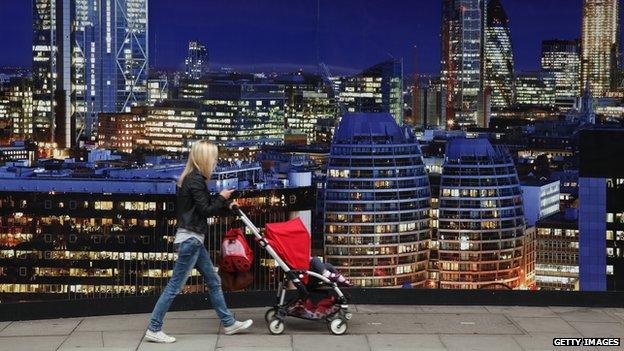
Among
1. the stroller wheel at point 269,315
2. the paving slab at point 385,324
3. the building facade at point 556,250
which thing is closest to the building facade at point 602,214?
the building facade at point 556,250

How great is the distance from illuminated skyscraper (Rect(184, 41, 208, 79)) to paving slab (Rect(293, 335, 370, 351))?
2852 cm

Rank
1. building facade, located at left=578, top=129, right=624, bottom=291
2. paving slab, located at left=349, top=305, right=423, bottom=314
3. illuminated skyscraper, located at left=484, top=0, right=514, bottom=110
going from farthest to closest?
1. illuminated skyscraper, located at left=484, top=0, right=514, bottom=110
2. building facade, located at left=578, top=129, right=624, bottom=291
3. paving slab, located at left=349, top=305, right=423, bottom=314

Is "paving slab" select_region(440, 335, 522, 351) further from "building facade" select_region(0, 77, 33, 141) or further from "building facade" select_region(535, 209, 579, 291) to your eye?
"building facade" select_region(0, 77, 33, 141)

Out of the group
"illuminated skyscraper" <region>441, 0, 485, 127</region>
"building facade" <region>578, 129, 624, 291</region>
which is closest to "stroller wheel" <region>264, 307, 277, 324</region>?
"building facade" <region>578, 129, 624, 291</region>

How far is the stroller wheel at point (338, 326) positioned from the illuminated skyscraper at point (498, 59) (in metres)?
56.3

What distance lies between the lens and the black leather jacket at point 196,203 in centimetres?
304

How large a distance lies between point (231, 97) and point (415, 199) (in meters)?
15.4

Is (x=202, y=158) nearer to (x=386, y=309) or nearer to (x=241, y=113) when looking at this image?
(x=386, y=309)

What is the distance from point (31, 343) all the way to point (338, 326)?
0.88m

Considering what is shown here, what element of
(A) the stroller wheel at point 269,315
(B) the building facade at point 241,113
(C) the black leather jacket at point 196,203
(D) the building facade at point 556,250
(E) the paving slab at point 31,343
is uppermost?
(B) the building facade at point 241,113

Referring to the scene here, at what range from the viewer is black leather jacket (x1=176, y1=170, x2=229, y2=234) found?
304 centimetres

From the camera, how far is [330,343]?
10.1ft

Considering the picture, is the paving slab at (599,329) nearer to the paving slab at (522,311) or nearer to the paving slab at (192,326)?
the paving slab at (522,311)

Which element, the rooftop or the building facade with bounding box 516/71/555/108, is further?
the building facade with bounding box 516/71/555/108
